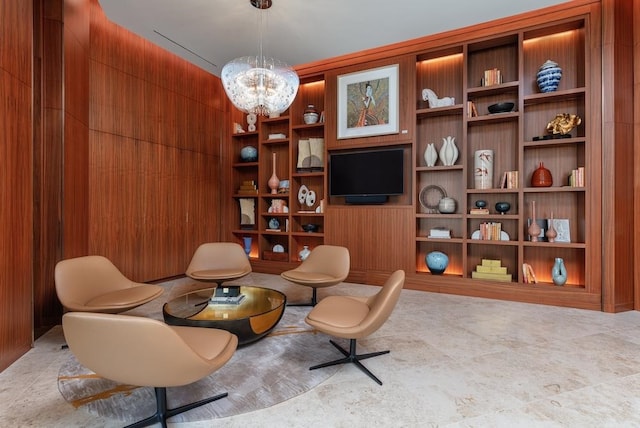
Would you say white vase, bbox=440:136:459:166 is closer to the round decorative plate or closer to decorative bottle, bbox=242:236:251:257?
the round decorative plate

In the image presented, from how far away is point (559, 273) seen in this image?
13.2ft

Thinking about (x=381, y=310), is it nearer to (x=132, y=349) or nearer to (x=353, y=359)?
(x=353, y=359)

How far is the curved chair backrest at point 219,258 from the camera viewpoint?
423cm

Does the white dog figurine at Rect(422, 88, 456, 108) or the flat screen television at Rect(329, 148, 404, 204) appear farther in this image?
the flat screen television at Rect(329, 148, 404, 204)

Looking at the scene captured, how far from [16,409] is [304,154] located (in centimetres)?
463

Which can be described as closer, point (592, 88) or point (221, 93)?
point (592, 88)

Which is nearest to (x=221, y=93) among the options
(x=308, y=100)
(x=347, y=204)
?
(x=308, y=100)

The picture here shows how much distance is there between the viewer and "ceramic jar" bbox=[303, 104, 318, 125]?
562cm

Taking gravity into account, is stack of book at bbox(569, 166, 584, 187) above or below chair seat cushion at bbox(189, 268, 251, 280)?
above

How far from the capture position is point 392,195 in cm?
510

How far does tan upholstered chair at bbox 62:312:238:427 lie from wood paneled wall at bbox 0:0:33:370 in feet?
4.96

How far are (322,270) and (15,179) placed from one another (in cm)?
297

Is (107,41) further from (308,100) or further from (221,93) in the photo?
(308,100)

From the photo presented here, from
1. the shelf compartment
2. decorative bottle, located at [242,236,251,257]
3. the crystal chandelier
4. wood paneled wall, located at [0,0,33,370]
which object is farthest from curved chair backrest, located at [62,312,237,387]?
decorative bottle, located at [242,236,251,257]
